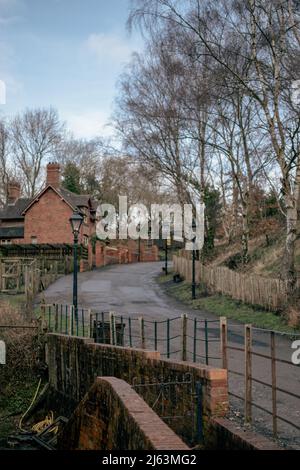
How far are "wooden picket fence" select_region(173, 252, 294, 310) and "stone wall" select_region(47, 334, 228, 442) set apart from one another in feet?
25.2

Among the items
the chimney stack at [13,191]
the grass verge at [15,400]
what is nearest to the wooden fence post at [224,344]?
the grass verge at [15,400]

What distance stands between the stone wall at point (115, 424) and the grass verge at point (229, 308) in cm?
894

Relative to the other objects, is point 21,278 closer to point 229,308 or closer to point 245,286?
point 229,308

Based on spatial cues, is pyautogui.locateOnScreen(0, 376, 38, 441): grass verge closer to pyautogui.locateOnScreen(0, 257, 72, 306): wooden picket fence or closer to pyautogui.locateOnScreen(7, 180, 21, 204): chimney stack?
pyautogui.locateOnScreen(0, 257, 72, 306): wooden picket fence

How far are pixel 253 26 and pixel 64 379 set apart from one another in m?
12.7

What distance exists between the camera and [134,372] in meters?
12.3

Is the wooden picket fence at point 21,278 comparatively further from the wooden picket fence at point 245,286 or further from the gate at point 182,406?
the gate at point 182,406

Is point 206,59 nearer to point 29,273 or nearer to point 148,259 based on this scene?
point 29,273

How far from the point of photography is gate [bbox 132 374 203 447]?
9195 millimetres

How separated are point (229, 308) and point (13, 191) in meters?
39.5

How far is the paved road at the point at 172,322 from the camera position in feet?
32.5

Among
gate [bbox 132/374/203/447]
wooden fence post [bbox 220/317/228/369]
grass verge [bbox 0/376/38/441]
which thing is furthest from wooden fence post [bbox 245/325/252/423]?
grass verge [bbox 0/376/38/441]

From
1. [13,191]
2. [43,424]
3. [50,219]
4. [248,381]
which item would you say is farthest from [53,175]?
[248,381]
